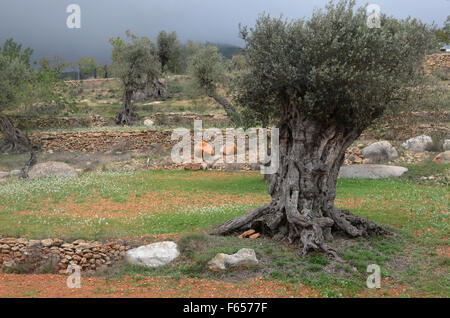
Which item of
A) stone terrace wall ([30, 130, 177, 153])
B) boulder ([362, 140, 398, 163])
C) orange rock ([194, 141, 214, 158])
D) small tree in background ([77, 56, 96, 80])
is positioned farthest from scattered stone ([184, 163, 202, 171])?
small tree in background ([77, 56, 96, 80])

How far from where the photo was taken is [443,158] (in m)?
24.2

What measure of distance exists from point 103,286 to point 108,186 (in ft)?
41.2

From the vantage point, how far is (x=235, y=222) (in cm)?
1260

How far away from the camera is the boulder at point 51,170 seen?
85.2 feet

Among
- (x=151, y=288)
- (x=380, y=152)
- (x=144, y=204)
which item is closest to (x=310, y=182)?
(x=151, y=288)

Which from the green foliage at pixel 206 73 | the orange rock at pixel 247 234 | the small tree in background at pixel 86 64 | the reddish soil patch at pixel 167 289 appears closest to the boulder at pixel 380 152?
the green foliage at pixel 206 73

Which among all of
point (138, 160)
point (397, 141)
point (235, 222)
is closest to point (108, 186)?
point (138, 160)

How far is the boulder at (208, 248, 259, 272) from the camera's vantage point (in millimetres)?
9922

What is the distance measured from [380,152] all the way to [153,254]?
67.6 feet

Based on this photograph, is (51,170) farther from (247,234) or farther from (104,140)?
(247,234)

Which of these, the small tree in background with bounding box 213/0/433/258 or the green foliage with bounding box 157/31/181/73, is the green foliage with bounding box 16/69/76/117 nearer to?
the green foliage with bounding box 157/31/181/73

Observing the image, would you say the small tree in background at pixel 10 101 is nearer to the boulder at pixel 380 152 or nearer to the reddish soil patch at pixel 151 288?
the reddish soil patch at pixel 151 288

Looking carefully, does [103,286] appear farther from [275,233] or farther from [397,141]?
[397,141]

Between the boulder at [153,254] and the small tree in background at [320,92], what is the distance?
82.1 inches
